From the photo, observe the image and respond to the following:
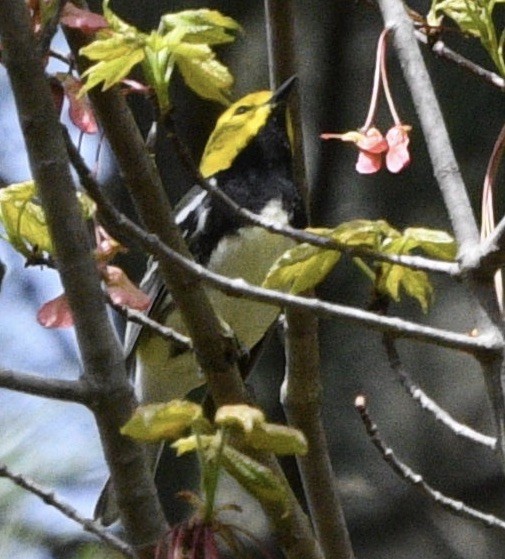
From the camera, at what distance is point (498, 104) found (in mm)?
2141

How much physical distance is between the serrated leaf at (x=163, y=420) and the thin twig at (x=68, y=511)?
0.88 feet

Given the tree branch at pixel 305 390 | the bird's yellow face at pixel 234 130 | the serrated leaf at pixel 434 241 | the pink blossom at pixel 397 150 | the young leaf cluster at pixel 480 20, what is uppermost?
the young leaf cluster at pixel 480 20

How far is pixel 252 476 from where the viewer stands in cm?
73

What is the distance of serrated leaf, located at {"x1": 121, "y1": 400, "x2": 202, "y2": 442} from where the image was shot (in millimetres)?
723

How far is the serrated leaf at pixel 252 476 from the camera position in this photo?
719 mm

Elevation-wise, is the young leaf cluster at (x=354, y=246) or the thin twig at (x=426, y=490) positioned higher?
the young leaf cluster at (x=354, y=246)

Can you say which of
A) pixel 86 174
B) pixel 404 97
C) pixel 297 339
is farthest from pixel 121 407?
pixel 404 97

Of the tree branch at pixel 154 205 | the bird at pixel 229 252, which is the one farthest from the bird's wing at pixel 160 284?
the tree branch at pixel 154 205

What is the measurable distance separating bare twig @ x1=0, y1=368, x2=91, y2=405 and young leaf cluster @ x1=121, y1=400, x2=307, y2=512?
22 cm

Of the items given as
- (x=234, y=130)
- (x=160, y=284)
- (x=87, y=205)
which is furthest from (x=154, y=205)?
(x=160, y=284)

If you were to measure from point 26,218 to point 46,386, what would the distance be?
146mm

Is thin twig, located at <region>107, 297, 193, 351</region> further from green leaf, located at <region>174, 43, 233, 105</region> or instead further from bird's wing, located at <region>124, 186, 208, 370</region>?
bird's wing, located at <region>124, 186, 208, 370</region>

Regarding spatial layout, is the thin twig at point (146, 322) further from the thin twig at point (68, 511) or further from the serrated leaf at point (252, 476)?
the serrated leaf at point (252, 476)

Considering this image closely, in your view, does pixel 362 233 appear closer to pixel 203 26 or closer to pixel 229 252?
pixel 203 26
